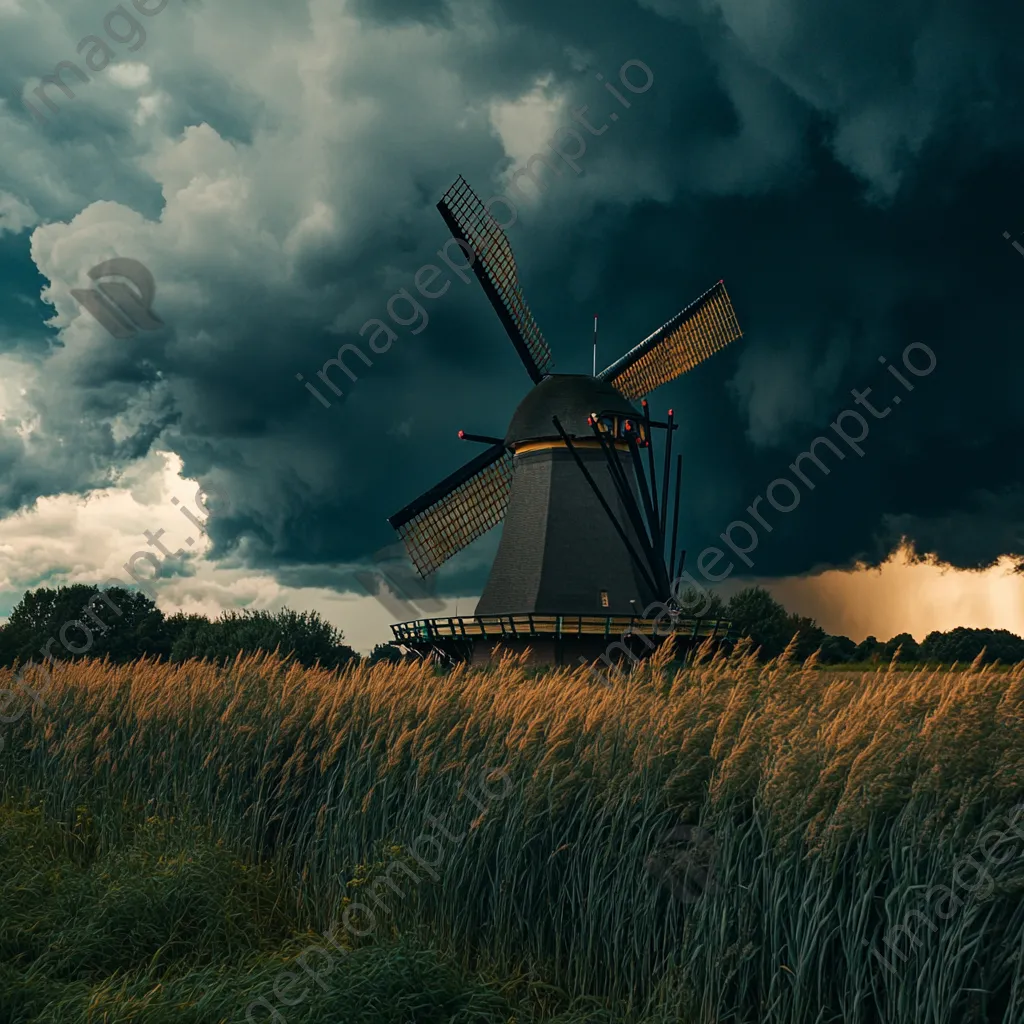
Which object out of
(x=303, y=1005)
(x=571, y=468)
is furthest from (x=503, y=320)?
(x=303, y=1005)

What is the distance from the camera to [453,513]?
30.5 metres

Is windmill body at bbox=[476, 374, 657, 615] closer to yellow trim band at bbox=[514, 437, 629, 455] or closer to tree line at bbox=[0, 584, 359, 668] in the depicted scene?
yellow trim band at bbox=[514, 437, 629, 455]

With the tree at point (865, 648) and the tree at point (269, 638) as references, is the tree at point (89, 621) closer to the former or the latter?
the tree at point (269, 638)

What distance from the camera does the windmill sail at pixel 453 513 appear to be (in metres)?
30.2

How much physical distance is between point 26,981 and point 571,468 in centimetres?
2120

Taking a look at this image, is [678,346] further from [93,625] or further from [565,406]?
[93,625]

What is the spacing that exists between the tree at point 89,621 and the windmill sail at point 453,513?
90.6ft

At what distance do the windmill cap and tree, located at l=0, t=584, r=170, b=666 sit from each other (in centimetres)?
3238

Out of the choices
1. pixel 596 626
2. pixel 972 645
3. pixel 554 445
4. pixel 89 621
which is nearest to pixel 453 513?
pixel 554 445

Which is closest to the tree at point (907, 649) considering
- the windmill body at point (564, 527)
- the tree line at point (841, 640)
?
the tree line at point (841, 640)

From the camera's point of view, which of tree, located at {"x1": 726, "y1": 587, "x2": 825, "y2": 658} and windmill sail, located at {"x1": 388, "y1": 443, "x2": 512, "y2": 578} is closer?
windmill sail, located at {"x1": 388, "y1": 443, "x2": 512, "y2": 578}

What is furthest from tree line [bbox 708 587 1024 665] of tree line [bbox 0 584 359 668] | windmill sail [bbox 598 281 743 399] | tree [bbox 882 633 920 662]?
tree line [bbox 0 584 359 668]

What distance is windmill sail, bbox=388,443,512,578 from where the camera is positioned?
30203 mm

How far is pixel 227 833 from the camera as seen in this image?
905 centimetres
